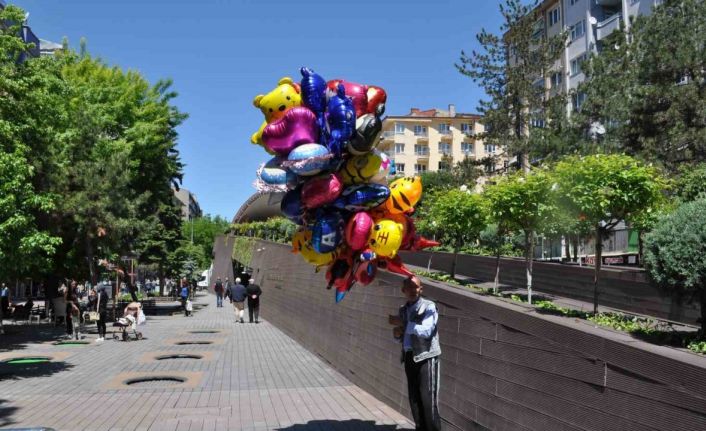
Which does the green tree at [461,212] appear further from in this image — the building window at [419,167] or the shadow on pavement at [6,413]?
the building window at [419,167]

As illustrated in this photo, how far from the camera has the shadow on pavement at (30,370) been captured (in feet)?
41.2

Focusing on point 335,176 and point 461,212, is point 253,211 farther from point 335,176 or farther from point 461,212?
point 335,176

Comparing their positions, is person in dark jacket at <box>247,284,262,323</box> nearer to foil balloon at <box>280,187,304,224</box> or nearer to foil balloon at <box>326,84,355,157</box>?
foil balloon at <box>280,187,304,224</box>

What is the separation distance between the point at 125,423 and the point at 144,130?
75.5 feet

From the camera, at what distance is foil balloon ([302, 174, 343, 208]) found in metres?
5.80

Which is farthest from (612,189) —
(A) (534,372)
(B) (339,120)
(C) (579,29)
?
(C) (579,29)

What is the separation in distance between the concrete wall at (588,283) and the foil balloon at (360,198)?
4.94 m

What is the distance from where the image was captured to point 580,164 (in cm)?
1132

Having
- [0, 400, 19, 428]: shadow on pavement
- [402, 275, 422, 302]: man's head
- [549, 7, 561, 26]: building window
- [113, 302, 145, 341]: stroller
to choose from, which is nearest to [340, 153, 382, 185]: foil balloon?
[402, 275, 422, 302]: man's head

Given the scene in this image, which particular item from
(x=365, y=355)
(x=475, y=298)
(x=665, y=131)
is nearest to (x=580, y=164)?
(x=365, y=355)

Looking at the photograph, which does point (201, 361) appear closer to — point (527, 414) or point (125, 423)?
point (125, 423)

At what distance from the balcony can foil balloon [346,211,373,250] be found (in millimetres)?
37110

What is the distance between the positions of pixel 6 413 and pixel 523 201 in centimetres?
1150

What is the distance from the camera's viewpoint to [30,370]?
13.3 m
